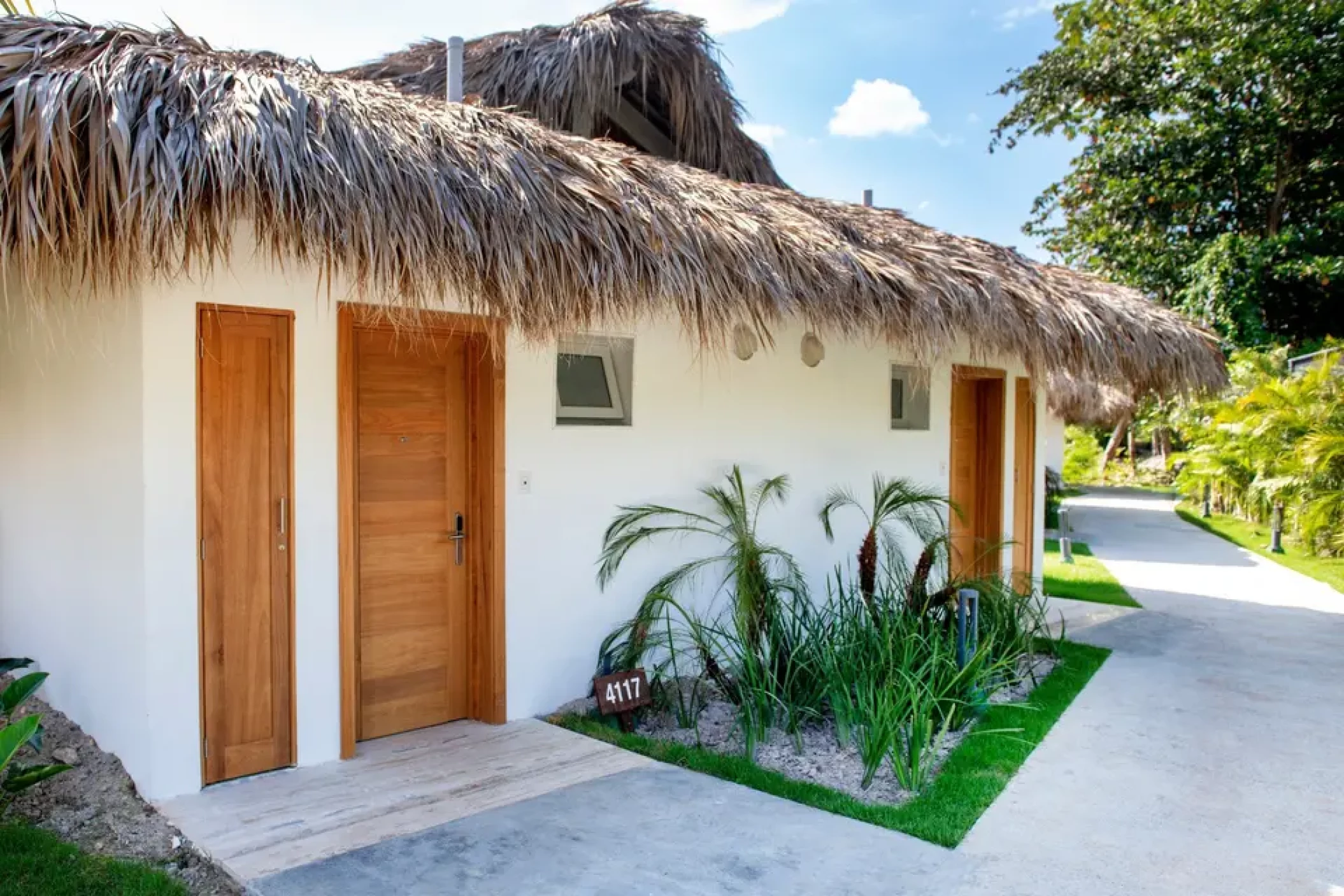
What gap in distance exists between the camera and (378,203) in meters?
3.51

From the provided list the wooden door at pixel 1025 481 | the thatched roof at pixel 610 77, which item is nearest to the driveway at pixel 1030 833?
the wooden door at pixel 1025 481

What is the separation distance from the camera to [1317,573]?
10234 mm

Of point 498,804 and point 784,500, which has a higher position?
point 784,500

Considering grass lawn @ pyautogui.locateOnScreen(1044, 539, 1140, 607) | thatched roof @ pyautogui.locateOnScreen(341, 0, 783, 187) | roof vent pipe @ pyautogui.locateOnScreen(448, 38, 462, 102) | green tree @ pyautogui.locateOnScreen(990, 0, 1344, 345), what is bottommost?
grass lawn @ pyautogui.locateOnScreen(1044, 539, 1140, 607)

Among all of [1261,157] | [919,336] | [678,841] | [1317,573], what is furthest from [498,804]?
[1261,157]

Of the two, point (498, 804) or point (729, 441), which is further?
point (729, 441)

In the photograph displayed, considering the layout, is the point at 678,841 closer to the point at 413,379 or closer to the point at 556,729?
the point at 556,729

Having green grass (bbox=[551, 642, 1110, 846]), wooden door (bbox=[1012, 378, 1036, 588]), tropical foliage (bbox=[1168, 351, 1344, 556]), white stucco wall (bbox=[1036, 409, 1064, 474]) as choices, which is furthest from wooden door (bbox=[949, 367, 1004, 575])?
white stucco wall (bbox=[1036, 409, 1064, 474])

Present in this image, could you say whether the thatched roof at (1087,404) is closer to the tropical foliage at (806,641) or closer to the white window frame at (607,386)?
the tropical foliage at (806,641)

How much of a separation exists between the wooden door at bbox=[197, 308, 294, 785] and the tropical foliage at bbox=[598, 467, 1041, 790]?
1770mm

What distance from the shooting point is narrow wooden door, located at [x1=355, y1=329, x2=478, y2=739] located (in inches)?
174

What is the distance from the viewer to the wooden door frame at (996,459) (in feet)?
26.6

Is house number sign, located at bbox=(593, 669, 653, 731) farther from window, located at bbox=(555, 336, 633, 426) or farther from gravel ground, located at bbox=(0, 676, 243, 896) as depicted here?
gravel ground, located at bbox=(0, 676, 243, 896)

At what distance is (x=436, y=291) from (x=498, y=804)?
2131 millimetres
